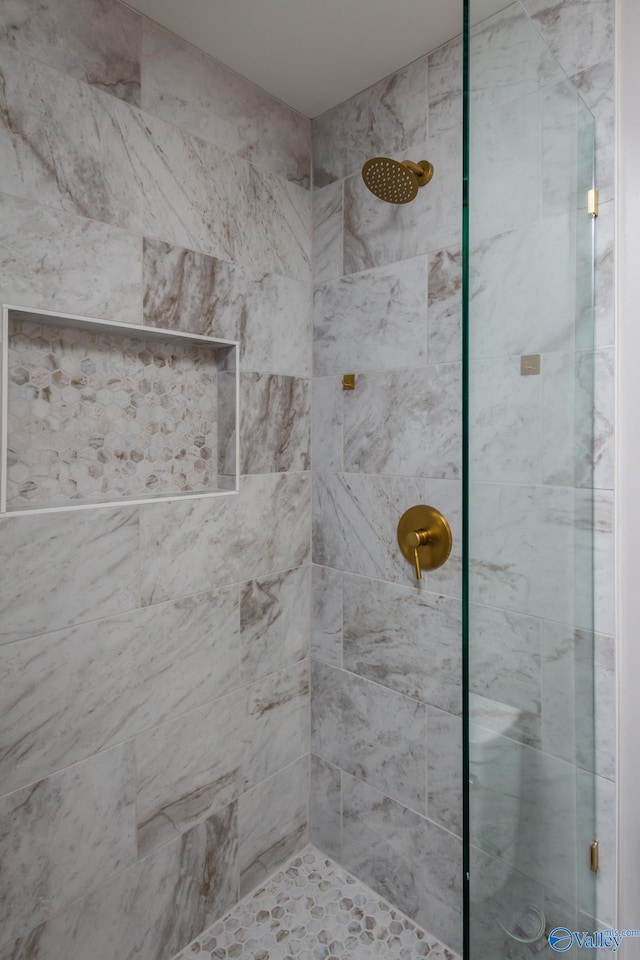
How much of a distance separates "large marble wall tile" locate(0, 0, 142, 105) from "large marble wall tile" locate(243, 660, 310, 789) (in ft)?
5.05

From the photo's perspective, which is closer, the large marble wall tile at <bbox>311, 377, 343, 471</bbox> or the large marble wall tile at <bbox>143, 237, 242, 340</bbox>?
the large marble wall tile at <bbox>143, 237, 242, 340</bbox>

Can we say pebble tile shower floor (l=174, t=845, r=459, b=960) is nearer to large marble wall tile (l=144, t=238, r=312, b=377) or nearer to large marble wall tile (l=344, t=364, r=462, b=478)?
large marble wall tile (l=344, t=364, r=462, b=478)

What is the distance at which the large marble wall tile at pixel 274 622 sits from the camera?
1.49 m

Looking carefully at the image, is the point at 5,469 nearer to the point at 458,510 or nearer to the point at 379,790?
the point at 458,510

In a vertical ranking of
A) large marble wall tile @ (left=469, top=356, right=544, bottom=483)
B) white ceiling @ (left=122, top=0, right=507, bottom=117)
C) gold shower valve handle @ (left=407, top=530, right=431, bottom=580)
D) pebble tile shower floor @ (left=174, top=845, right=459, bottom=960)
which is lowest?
pebble tile shower floor @ (left=174, top=845, right=459, bottom=960)

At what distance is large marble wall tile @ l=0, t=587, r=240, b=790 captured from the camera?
106 cm

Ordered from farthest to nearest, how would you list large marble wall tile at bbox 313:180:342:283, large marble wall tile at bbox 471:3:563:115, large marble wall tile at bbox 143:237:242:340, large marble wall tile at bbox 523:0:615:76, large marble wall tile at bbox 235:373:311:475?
large marble wall tile at bbox 313:180:342:283 < large marble wall tile at bbox 235:373:311:475 < large marble wall tile at bbox 143:237:242:340 < large marble wall tile at bbox 523:0:615:76 < large marble wall tile at bbox 471:3:563:115

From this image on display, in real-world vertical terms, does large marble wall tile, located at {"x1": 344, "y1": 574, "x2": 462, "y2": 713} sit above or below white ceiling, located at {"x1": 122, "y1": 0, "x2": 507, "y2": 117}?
below

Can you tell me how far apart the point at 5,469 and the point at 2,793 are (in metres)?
0.64

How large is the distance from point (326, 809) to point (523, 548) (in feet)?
4.34

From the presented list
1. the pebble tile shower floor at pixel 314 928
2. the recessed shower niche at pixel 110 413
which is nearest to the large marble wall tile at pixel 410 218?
the recessed shower niche at pixel 110 413

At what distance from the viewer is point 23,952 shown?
1.07 m

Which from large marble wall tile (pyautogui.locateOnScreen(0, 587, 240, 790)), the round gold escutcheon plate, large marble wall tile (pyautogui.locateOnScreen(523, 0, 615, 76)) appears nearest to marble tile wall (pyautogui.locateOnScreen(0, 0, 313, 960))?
large marble wall tile (pyautogui.locateOnScreen(0, 587, 240, 790))

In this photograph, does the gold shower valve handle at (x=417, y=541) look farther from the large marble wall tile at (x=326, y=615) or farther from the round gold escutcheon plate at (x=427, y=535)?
the large marble wall tile at (x=326, y=615)
